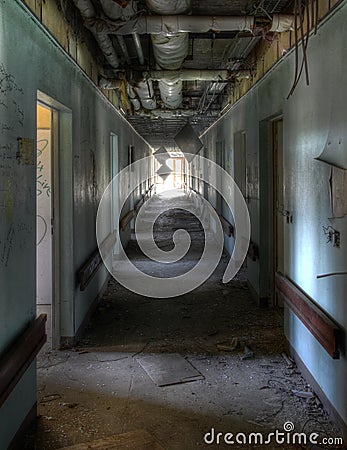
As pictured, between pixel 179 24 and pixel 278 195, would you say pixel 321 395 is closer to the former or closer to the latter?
pixel 278 195

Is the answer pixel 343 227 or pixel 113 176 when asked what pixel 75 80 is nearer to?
pixel 343 227

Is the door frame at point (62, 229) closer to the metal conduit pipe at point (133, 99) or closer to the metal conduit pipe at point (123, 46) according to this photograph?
the metal conduit pipe at point (123, 46)

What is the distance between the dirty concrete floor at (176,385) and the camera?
2922 millimetres

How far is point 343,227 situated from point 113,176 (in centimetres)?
548

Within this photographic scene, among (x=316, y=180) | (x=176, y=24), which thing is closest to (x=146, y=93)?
(x=176, y=24)

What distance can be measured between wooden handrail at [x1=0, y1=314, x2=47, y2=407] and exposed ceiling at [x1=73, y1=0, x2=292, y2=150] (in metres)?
2.43

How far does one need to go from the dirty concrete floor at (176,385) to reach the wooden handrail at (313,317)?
0.52m

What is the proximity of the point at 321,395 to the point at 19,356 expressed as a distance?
198cm

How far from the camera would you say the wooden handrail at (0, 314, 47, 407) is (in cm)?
227

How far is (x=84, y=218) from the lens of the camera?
4836 mm

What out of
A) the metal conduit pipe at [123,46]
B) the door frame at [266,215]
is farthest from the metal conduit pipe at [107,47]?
the door frame at [266,215]

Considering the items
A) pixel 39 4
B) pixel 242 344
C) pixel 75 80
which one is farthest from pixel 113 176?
pixel 39 4

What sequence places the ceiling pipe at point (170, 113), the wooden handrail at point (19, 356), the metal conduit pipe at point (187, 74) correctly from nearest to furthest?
the wooden handrail at point (19, 356) → the metal conduit pipe at point (187, 74) → the ceiling pipe at point (170, 113)

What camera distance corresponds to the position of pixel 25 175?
278 cm
